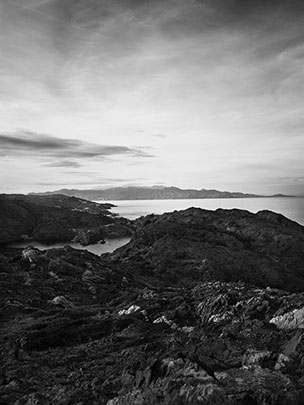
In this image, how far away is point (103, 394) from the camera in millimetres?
13227

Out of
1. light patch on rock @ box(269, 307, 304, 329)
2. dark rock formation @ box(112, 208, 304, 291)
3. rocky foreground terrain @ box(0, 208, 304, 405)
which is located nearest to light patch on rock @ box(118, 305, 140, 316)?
rocky foreground terrain @ box(0, 208, 304, 405)

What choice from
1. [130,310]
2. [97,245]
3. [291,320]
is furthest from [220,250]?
[97,245]

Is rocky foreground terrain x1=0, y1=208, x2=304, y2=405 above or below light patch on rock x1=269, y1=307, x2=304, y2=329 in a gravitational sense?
below

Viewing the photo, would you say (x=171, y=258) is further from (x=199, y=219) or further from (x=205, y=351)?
(x=205, y=351)

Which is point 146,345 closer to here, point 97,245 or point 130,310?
point 130,310

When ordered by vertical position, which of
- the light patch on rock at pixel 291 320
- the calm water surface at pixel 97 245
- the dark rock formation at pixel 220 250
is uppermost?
the light patch on rock at pixel 291 320

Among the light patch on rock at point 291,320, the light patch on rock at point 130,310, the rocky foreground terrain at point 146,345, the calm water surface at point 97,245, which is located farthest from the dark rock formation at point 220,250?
the calm water surface at point 97,245

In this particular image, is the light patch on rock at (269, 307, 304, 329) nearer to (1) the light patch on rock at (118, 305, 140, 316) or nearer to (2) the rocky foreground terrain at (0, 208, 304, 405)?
(2) the rocky foreground terrain at (0, 208, 304, 405)

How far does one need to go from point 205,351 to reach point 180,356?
197 cm

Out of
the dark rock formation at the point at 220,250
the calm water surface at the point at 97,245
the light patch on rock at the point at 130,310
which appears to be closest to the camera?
the light patch on rock at the point at 130,310

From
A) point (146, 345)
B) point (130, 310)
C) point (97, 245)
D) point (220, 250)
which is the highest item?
point (146, 345)

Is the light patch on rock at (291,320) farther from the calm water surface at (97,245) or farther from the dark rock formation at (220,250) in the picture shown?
the calm water surface at (97,245)

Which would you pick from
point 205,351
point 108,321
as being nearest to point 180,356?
point 205,351

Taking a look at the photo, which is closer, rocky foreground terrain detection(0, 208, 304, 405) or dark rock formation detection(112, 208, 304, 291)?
rocky foreground terrain detection(0, 208, 304, 405)
